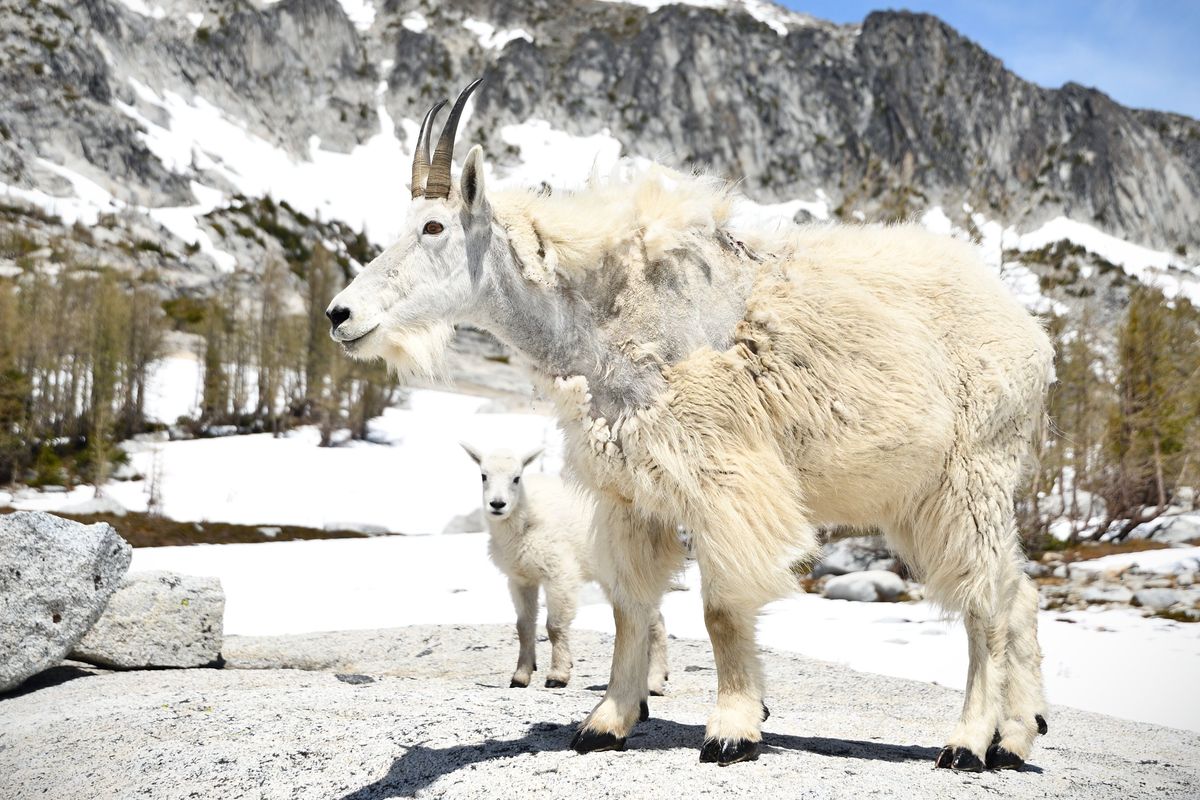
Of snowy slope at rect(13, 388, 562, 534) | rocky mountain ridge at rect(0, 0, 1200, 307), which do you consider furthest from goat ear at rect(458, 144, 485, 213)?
rocky mountain ridge at rect(0, 0, 1200, 307)

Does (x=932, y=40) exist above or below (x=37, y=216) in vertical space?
above

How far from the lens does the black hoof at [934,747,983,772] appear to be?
4754 millimetres

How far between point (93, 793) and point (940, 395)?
190 inches

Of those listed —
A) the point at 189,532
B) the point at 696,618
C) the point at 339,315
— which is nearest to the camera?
the point at 339,315

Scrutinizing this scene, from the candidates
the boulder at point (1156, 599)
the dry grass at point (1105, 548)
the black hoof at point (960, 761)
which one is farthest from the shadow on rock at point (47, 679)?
the dry grass at point (1105, 548)

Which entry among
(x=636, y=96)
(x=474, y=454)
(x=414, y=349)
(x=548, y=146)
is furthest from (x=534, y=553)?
(x=636, y=96)

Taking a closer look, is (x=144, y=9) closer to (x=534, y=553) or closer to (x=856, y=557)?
(x=856, y=557)

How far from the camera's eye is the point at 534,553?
926 cm

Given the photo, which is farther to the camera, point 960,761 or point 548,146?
point 548,146

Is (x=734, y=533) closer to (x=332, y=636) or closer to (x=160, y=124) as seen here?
(x=332, y=636)

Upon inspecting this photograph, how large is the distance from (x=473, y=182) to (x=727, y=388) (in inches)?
64.4

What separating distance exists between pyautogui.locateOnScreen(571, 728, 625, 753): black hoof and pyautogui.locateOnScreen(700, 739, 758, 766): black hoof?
50 centimetres

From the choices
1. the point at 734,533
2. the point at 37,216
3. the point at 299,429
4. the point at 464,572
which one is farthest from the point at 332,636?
the point at 37,216

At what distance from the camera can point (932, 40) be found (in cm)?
15488
